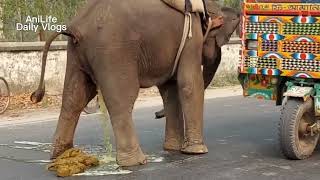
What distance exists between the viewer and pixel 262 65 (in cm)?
736

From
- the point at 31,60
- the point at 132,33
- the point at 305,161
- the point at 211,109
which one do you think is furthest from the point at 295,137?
the point at 31,60

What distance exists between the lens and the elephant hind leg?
6.85 meters

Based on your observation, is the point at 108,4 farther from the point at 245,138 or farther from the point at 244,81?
the point at 245,138

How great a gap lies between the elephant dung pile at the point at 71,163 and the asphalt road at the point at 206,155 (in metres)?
0.10

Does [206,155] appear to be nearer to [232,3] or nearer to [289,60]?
[289,60]

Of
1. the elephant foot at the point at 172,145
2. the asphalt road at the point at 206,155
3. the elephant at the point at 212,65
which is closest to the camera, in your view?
the asphalt road at the point at 206,155

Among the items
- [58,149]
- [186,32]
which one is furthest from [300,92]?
[58,149]

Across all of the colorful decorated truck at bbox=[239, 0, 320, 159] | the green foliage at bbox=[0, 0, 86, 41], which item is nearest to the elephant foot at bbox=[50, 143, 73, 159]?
the colorful decorated truck at bbox=[239, 0, 320, 159]

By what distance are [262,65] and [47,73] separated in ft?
25.1

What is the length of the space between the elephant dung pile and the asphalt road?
95 millimetres

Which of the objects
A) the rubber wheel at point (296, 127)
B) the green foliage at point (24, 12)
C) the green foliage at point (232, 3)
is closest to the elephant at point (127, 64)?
the rubber wheel at point (296, 127)

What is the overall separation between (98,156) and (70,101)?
76 centimetres

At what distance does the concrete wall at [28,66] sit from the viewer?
1344cm

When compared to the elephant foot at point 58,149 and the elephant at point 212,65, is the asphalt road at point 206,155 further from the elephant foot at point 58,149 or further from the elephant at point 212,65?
the elephant at point 212,65
